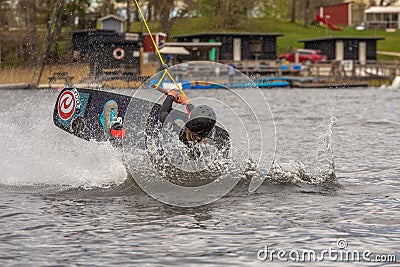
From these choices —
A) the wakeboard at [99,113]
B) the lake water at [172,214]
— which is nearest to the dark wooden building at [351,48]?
the lake water at [172,214]

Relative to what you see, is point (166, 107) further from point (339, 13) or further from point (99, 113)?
point (339, 13)

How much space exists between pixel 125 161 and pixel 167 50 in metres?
57.0

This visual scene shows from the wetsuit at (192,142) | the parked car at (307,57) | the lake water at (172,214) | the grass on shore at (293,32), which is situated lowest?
the lake water at (172,214)

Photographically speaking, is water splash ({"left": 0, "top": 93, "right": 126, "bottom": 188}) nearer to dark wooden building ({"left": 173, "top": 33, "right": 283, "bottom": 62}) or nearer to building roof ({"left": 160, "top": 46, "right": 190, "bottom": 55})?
building roof ({"left": 160, "top": 46, "right": 190, "bottom": 55})

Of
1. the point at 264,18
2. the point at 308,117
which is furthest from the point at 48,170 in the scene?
the point at 264,18

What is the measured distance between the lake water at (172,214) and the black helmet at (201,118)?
1.31 meters

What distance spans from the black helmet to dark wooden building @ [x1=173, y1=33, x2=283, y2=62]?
65.1 meters

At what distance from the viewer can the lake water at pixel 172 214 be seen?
11.0m

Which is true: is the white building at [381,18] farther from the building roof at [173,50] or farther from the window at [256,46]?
the building roof at [173,50]

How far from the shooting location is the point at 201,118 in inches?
576

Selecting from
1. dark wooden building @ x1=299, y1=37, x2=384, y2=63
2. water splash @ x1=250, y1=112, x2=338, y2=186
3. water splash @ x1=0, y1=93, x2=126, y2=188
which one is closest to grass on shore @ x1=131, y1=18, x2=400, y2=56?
dark wooden building @ x1=299, y1=37, x2=384, y2=63

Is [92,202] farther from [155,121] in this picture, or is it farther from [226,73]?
[226,73]

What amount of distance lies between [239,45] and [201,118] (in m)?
72.9

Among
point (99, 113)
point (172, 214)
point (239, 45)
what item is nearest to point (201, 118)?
point (172, 214)
